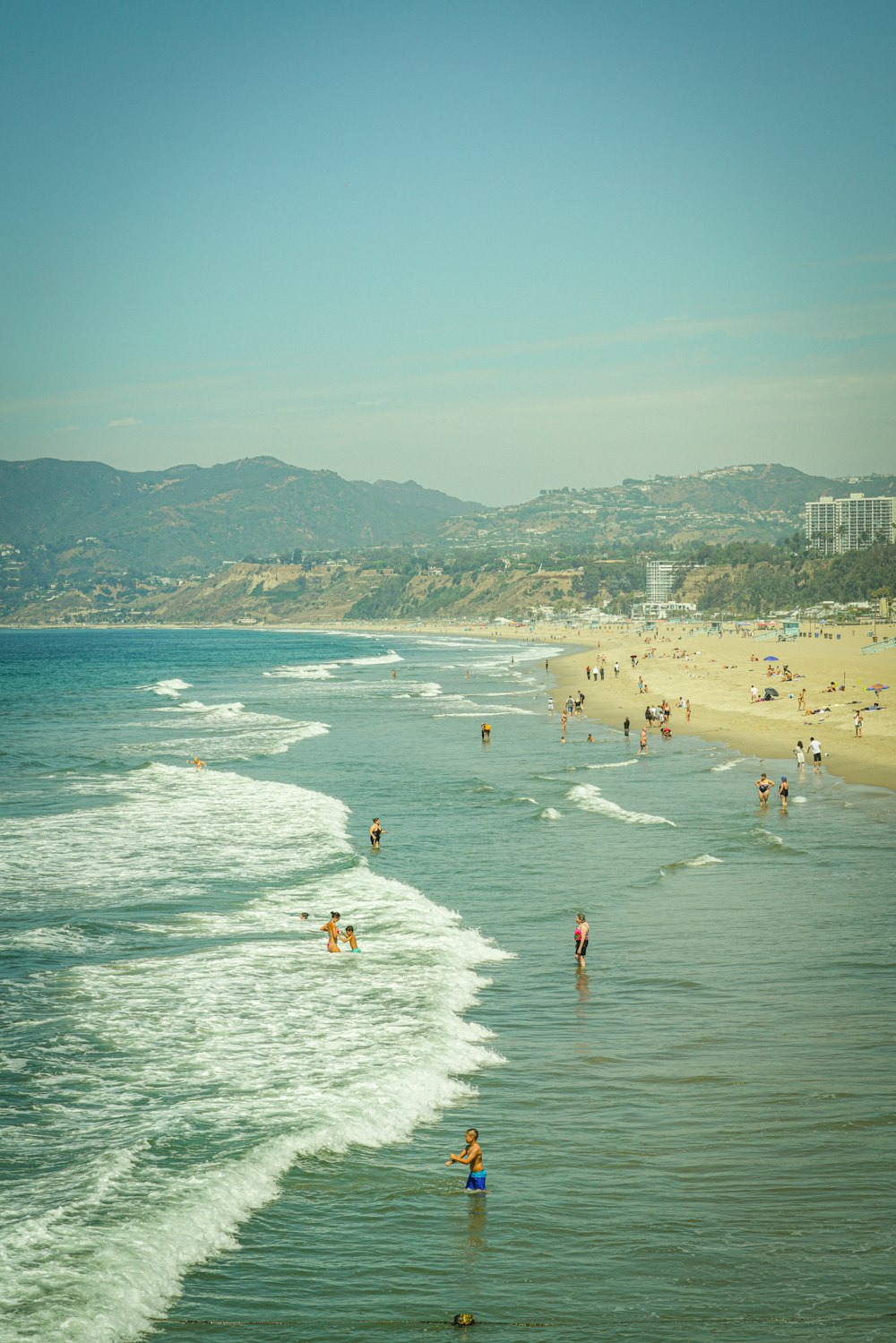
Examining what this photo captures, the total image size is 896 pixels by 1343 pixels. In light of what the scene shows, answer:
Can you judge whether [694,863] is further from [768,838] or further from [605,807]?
[605,807]

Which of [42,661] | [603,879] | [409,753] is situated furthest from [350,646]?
[603,879]

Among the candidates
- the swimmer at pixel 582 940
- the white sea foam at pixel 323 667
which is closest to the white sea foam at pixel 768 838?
the swimmer at pixel 582 940

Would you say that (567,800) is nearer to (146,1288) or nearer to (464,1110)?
(464,1110)

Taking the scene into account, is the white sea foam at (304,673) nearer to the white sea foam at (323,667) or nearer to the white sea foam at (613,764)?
the white sea foam at (323,667)

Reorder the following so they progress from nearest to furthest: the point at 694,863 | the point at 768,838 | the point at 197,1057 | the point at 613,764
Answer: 1. the point at 197,1057
2. the point at 694,863
3. the point at 768,838
4. the point at 613,764

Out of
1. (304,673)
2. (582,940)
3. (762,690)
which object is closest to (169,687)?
(304,673)

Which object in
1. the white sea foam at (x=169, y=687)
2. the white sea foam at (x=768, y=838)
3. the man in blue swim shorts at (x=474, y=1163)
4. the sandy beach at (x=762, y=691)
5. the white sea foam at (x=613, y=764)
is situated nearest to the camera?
the man in blue swim shorts at (x=474, y=1163)

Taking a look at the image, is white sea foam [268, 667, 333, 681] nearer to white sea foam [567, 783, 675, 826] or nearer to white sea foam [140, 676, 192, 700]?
white sea foam [140, 676, 192, 700]
